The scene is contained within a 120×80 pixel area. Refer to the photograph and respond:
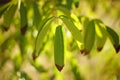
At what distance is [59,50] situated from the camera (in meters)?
0.85

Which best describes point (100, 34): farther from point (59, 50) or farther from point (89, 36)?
point (59, 50)

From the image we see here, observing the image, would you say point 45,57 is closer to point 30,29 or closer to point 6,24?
point 30,29

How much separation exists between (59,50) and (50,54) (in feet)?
2.08

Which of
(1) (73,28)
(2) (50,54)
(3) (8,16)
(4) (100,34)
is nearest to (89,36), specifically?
(4) (100,34)

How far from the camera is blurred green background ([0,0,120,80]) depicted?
4.53ft

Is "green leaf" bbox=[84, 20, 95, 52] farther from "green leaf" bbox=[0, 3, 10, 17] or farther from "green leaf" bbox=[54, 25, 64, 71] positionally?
"green leaf" bbox=[0, 3, 10, 17]

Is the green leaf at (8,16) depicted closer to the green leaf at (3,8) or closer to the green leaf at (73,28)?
the green leaf at (3,8)

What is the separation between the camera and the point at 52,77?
1438mm

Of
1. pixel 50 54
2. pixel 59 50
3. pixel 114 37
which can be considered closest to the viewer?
pixel 59 50

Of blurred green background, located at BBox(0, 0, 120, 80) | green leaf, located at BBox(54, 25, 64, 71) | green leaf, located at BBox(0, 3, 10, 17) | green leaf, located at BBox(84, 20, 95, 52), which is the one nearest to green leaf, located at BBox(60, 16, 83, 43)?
green leaf, located at BBox(54, 25, 64, 71)

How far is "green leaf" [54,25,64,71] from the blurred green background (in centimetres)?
47

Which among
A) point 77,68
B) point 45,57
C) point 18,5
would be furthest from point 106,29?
point 45,57

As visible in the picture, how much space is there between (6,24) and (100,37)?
1.19ft

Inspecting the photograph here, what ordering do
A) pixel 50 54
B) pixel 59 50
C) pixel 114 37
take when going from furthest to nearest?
1. pixel 50 54
2. pixel 114 37
3. pixel 59 50
